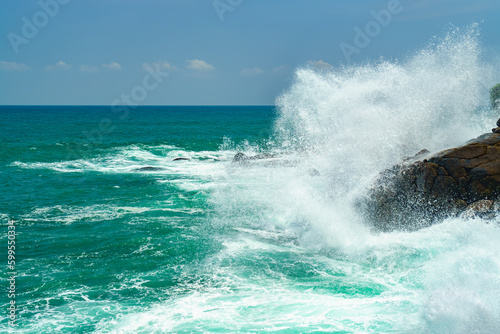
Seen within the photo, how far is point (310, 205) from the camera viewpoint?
50.4 feet

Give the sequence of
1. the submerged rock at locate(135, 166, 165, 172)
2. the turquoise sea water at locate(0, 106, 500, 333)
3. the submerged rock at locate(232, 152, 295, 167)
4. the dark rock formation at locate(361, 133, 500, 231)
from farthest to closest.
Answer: the submerged rock at locate(135, 166, 165, 172) < the submerged rock at locate(232, 152, 295, 167) < the dark rock formation at locate(361, 133, 500, 231) < the turquoise sea water at locate(0, 106, 500, 333)

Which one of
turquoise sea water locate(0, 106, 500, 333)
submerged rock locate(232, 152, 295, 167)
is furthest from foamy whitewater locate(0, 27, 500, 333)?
submerged rock locate(232, 152, 295, 167)

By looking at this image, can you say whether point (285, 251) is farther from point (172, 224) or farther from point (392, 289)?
point (172, 224)

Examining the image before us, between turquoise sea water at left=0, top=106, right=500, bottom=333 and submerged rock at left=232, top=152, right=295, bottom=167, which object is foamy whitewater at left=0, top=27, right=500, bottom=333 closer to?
turquoise sea water at left=0, top=106, right=500, bottom=333

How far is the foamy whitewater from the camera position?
872 cm

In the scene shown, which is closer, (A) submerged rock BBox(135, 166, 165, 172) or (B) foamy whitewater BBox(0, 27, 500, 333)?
(B) foamy whitewater BBox(0, 27, 500, 333)

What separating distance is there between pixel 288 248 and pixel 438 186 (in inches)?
182

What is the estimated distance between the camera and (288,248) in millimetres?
12961

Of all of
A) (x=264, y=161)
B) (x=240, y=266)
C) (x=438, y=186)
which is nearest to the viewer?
(x=240, y=266)

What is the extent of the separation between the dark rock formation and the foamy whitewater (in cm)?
51

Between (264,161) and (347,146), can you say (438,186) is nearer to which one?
(347,146)

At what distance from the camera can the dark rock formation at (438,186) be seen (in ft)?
39.7

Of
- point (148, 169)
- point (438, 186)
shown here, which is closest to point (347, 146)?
point (438, 186)

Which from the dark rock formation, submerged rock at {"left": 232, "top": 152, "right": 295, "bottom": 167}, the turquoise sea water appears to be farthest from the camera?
submerged rock at {"left": 232, "top": 152, "right": 295, "bottom": 167}
